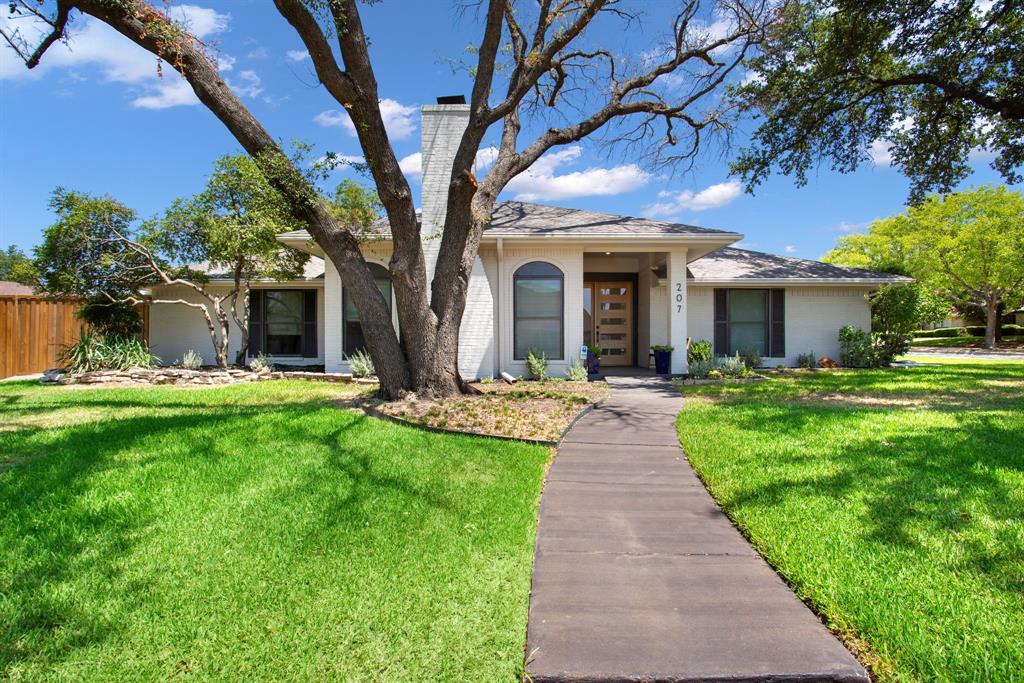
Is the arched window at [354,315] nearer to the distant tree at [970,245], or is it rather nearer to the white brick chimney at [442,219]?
the white brick chimney at [442,219]

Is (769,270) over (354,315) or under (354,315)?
over

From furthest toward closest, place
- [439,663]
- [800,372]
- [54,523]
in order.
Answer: [800,372] → [54,523] → [439,663]

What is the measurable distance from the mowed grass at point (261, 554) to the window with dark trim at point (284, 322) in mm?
8926

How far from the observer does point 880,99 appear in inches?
495

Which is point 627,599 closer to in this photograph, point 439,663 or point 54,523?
point 439,663

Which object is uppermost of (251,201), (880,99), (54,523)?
(880,99)

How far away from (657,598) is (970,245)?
33503 mm

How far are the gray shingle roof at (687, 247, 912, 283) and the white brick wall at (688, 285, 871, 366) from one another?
0.44 metres

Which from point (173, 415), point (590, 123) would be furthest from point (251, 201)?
point (590, 123)

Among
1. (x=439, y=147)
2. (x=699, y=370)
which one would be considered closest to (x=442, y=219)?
(x=439, y=147)

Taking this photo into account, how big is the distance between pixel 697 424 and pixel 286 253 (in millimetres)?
10284

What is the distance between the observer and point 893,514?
4.00 m

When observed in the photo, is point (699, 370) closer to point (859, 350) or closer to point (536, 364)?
point (536, 364)

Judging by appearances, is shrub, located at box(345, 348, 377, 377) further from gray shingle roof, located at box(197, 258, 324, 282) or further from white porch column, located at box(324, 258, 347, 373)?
gray shingle roof, located at box(197, 258, 324, 282)
